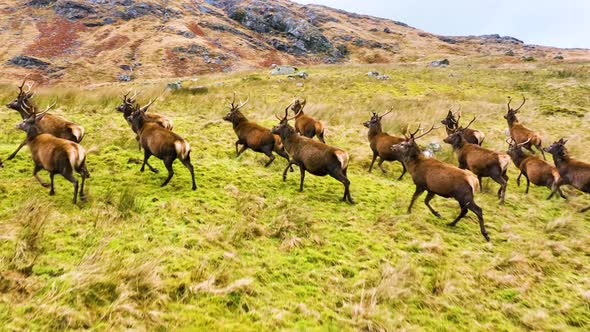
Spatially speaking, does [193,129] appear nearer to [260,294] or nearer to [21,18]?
[260,294]

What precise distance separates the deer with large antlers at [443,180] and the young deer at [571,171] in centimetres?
473

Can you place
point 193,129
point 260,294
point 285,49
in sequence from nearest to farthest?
point 260,294 < point 193,129 < point 285,49

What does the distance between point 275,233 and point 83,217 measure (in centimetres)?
372

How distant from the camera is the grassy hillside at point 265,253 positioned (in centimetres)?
500

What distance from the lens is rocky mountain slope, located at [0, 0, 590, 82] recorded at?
191ft

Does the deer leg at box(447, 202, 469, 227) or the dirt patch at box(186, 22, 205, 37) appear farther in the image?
the dirt patch at box(186, 22, 205, 37)

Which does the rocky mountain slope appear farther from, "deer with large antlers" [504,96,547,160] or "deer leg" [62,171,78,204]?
"deer leg" [62,171,78,204]

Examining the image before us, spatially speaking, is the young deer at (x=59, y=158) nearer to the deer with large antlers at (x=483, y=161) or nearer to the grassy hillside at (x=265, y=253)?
the grassy hillside at (x=265, y=253)

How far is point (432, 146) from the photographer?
51.8ft

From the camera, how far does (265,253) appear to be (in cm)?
673

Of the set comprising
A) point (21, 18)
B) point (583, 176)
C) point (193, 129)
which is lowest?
point (21, 18)

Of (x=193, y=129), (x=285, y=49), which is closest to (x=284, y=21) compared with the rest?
(x=285, y=49)

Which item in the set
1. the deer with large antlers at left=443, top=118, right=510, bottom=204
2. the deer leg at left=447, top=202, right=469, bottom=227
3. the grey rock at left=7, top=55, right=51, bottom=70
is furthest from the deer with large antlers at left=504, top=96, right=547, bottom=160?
the grey rock at left=7, top=55, right=51, bottom=70

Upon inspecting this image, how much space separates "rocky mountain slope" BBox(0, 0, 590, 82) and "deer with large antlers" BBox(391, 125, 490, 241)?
51.9 meters
